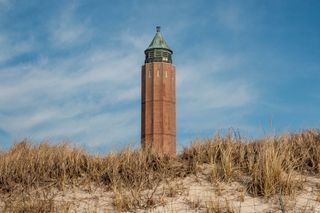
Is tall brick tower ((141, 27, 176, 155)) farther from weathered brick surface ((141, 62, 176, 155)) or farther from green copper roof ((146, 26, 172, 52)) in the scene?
green copper roof ((146, 26, 172, 52))

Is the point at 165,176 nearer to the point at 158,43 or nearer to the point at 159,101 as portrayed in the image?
the point at 159,101

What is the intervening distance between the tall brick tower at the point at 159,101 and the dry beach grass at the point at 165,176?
37.3 m

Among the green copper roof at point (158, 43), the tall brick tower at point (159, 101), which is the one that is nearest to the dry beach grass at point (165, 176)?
the tall brick tower at point (159, 101)

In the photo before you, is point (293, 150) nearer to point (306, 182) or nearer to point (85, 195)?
point (306, 182)

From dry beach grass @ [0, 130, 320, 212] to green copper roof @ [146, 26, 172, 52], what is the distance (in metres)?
42.1

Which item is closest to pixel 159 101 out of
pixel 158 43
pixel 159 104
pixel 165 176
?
pixel 159 104

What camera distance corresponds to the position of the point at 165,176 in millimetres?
7059

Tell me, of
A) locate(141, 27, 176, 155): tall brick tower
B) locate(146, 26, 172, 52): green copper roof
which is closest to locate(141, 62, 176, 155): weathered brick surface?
locate(141, 27, 176, 155): tall brick tower

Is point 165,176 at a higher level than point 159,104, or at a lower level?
lower

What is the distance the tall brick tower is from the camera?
4581 cm

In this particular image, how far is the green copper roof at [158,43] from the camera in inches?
1960

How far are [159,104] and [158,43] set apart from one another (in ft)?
25.3

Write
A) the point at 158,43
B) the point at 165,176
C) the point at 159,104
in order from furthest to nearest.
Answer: the point at 158,43 < the point at 159,104 < the point at 165,176

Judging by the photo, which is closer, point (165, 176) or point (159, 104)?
point (165, 176)
